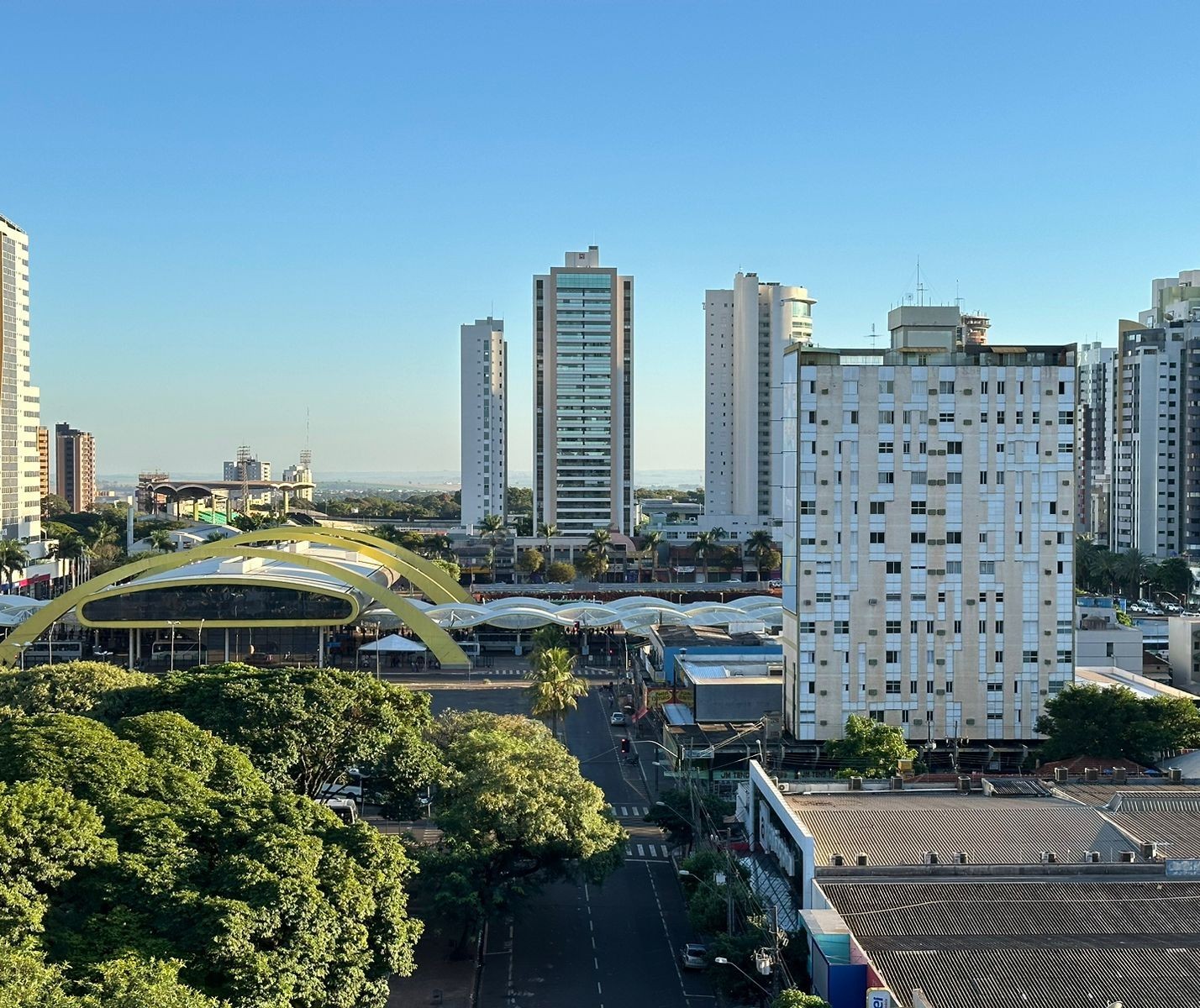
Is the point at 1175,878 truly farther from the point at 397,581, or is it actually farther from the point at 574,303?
the point at 574,303

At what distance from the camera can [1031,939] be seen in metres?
27.6

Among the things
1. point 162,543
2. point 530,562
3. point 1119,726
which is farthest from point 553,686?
point 162,543

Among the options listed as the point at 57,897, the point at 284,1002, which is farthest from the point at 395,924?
the point at 57,897

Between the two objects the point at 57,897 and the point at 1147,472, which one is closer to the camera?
the point at 57,897

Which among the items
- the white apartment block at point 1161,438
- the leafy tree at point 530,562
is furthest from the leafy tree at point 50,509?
the white apartment block at point 1161,438

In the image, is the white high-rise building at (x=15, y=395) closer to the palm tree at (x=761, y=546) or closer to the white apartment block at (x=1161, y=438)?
the palm tree at (x=761, y=546)

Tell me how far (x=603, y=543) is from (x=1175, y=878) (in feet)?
321

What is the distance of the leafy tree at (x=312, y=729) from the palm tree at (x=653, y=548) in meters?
87.8

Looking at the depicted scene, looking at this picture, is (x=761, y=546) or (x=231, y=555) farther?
(x=761, y=546)

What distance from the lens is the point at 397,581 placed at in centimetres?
11500

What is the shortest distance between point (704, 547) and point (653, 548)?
5.22m

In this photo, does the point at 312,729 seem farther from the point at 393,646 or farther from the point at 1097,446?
the point at 1097,446

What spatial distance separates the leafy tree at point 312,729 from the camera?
4166 centimetres

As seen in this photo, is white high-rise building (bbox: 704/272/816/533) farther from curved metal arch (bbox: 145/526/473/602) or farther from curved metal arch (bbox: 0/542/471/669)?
curved metal arch (bbox: 0/542/471/669)
